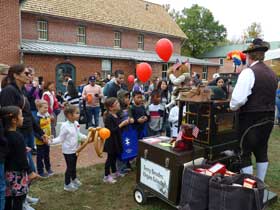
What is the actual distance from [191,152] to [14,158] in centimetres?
192

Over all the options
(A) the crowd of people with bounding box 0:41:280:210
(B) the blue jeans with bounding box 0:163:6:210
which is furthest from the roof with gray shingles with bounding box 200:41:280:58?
(B) the blue jeans with bounding box 0:163:6:210

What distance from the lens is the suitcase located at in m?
3.05

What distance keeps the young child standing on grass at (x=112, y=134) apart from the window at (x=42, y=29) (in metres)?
14.8

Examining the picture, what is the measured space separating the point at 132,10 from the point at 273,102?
22834 millimetres

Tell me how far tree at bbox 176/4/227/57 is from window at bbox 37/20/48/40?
2522 cm

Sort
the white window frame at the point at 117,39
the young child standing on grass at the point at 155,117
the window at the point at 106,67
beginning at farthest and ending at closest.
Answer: the white window frame at the point at 117,39
the window at the point at 106,67
the young child standing on grass at the point at 155,117

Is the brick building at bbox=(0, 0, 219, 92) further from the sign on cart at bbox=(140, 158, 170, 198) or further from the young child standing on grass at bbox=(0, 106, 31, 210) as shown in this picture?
the sign on cart at bbox=(140, 158, 170, 198)

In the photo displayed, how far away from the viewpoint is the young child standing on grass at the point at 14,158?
2.73 metres

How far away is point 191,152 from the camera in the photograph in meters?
3.11

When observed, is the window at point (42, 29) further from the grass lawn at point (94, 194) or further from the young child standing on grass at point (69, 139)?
the young child standing on grass at point (69, 139)

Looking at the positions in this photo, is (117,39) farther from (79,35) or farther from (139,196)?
(139,196)

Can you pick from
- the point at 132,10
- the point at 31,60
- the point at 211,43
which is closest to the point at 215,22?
the point at 211,43

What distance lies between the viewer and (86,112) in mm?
8047

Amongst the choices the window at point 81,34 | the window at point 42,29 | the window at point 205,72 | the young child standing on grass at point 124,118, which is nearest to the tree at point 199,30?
the window at point 205,72
